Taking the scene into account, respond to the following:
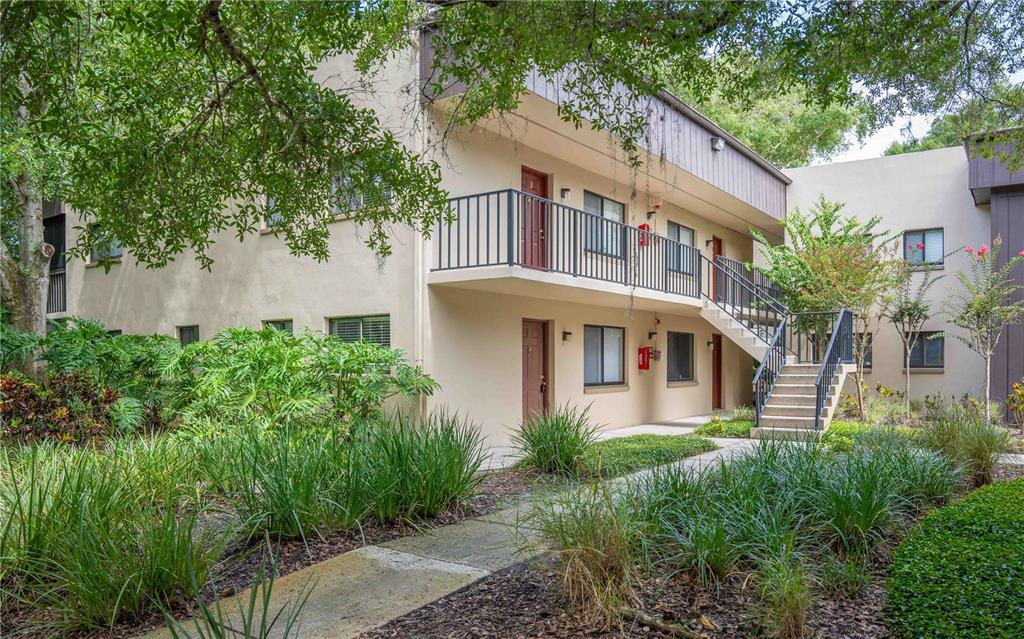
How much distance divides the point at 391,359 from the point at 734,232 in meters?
13.7

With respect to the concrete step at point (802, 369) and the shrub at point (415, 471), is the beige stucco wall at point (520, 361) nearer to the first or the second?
the concrete step at point (802, 369)

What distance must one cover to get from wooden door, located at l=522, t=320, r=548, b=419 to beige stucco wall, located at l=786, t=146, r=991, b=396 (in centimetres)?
918

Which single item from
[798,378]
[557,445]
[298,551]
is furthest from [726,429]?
[298,551]

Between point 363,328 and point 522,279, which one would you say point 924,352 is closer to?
point 522,279

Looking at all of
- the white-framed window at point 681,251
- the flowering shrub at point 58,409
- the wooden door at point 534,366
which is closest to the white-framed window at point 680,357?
the white-framed window at point 681,251

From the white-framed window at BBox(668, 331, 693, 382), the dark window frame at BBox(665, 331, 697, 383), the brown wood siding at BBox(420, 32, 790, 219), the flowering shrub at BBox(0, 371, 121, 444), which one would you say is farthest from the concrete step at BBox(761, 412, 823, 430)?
the flowering shrub at BBox(0, 371, 121, 444)

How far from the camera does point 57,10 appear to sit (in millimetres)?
3945

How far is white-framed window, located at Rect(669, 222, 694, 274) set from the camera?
1481cm

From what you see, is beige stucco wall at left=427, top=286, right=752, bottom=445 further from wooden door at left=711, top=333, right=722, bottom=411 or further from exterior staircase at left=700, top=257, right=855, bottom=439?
exterior staircase at left=700, top=257, right=855, bottom=439

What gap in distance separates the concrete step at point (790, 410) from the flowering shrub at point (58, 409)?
1028cm

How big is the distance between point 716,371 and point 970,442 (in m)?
12.2

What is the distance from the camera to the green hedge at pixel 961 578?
3434mm

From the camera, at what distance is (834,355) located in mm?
13961

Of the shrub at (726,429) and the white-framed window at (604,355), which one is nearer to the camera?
the shrub at (726,429)
